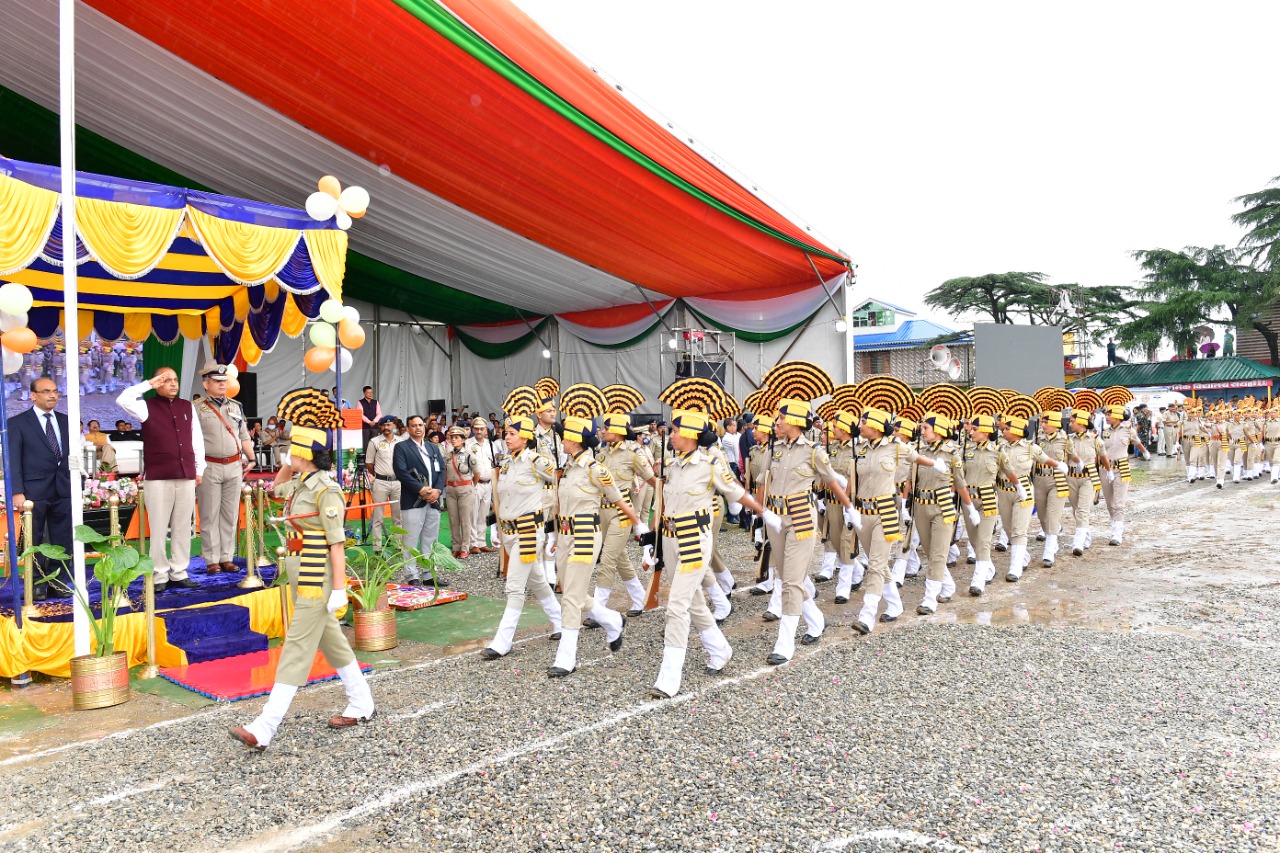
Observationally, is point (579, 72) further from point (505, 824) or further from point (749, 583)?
point (505, 824)

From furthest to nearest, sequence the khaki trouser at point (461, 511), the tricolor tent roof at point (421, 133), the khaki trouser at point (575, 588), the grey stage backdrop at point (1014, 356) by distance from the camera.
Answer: the grey stage backdrop at point (1014, 356) < the khaki trouser at point (461, 511) < the tricolor tent roof at point (421, 133) < the khaki trouser at point (575, 588)

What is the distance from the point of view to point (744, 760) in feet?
14.9

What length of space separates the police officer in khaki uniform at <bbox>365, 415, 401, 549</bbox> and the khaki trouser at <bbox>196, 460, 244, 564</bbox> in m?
2.10

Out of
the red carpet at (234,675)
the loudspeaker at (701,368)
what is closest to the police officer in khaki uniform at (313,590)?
the red carpet at (234,675)

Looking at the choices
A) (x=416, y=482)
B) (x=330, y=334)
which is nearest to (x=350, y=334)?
(x=330, y=334)

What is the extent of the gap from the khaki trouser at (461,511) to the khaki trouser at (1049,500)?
6.99 meters

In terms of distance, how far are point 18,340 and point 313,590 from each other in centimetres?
427

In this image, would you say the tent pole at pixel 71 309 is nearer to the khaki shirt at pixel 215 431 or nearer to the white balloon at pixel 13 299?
the white balloon at pixel 13 299

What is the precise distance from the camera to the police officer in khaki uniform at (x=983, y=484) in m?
9.17

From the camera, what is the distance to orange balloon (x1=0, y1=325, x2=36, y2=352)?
23.3 feet

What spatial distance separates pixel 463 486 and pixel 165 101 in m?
5.92

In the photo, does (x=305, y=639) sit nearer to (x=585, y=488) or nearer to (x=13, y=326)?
(x=585, y=488)

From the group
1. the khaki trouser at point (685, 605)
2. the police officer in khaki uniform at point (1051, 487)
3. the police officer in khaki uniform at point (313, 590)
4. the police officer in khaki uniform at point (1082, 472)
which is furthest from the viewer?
the police officer in khaki uniform at point (1082, 472)

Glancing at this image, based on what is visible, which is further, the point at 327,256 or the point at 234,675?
the point at 327,256
